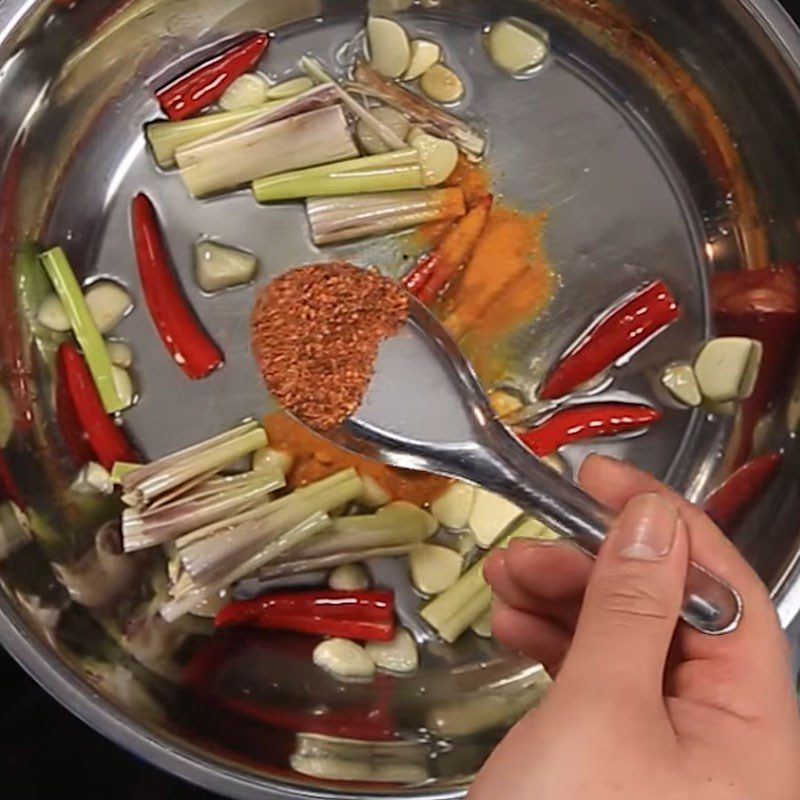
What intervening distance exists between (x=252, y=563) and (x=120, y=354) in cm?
26

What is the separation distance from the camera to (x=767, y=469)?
3.94ft

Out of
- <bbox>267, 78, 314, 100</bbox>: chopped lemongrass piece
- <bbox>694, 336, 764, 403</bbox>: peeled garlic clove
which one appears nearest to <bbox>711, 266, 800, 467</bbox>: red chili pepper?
<bbox>694, 336, 764, 403</bbox>: peeled garlic clove

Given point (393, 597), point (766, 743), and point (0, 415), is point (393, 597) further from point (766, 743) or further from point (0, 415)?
point (766, 743)

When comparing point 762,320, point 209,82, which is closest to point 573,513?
point 762,320

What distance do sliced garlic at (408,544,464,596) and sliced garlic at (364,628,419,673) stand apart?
0.20ft

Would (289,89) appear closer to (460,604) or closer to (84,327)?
(84,327)

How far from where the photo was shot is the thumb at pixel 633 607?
0.71 meters

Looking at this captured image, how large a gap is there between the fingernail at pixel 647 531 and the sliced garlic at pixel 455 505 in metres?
0.44

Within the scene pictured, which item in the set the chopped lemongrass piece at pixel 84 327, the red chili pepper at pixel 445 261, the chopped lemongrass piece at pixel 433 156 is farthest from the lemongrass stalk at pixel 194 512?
the chopped lemongrass piece at pixel 433 156

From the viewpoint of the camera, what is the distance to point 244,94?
1273 millimetres

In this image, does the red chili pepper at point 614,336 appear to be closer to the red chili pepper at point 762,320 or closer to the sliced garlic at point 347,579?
the red chili pepper at point 762,320

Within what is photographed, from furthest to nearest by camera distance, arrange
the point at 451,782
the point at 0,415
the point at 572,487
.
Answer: the point at 0,415
the point at 451,782
the point at 572,487

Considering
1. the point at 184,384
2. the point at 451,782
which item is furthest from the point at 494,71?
the point at 451,782

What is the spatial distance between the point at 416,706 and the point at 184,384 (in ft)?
1.30
